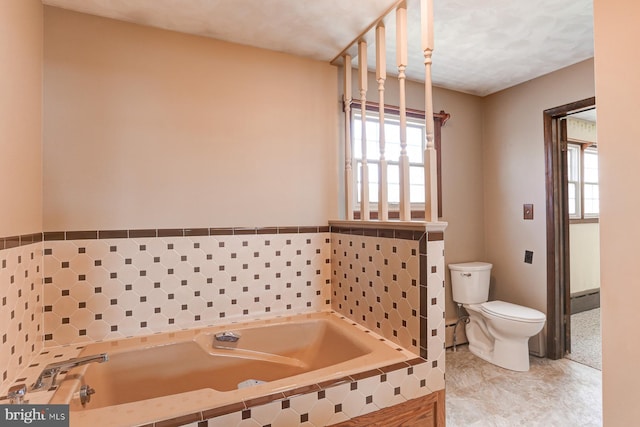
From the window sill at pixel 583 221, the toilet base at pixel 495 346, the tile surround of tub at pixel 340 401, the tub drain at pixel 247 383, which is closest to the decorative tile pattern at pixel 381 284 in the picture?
the tile surround of tub at pixel 340 401

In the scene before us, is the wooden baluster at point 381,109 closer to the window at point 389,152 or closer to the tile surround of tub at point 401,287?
the tile surround of tub at point 401,287

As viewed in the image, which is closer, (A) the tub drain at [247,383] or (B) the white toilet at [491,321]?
(A) the tub drain at [247,383]

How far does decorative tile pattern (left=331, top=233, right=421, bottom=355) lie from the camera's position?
152cm

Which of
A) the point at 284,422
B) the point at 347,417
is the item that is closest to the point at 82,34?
the point at 284,422

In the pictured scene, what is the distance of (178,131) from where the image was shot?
6.16 feet

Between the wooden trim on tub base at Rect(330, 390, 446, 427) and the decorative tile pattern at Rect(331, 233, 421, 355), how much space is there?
0.22 meters

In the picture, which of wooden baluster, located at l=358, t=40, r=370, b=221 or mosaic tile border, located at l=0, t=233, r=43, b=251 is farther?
wooden baluster, located at l=358, t=40, r=370, b=221

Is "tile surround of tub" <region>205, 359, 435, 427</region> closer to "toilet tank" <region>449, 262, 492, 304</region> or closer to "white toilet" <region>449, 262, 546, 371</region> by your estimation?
"white toilet" <region>449, 262, 546, 371</region>

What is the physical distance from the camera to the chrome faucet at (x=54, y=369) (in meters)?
1.22

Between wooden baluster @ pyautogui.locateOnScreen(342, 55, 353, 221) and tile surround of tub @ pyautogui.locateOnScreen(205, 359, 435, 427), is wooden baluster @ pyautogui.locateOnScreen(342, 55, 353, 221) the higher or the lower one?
the higher one

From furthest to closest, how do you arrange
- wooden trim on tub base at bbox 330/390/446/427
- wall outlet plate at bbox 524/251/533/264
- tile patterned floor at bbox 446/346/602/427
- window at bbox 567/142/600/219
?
1. window at bbox 567/142/600/219
2. wall outlet plate at bbox 524/251/533/264
3. tile patterned floor at bbox 446/346/602/427
4. wooden trim on tub base at bbox 330/390/446/427

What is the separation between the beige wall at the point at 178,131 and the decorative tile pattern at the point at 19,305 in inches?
10.6

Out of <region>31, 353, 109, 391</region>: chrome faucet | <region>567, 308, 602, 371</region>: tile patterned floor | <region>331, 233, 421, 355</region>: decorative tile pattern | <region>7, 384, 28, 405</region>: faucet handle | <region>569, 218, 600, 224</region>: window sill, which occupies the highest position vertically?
<region>569, 218, 600, 224</region>: window sill

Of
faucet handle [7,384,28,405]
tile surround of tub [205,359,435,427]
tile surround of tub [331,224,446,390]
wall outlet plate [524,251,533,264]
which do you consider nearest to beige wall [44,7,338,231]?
tile surround of tub [331,224,446,390]
